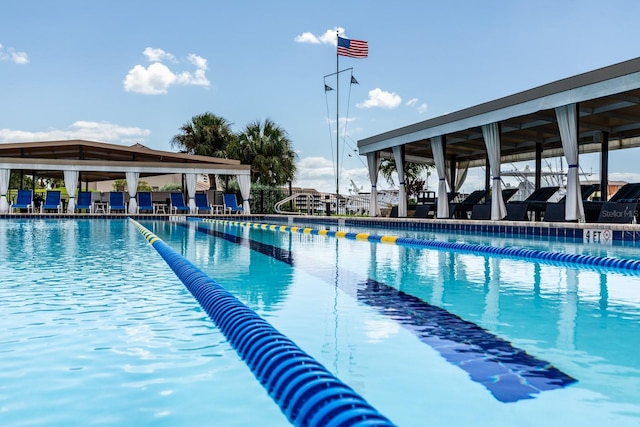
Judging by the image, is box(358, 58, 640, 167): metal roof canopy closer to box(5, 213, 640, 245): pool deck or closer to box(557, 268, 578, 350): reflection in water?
box(5, 213, 640, 245): pool deck

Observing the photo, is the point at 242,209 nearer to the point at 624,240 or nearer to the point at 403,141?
the point at 403,141

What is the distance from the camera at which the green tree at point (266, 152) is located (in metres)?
32.0

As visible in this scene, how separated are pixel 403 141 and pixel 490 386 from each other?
53.1 ft

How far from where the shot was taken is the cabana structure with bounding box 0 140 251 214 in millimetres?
21906

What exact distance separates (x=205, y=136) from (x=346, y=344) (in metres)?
31.8

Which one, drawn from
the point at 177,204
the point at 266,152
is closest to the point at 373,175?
the point at 177,204

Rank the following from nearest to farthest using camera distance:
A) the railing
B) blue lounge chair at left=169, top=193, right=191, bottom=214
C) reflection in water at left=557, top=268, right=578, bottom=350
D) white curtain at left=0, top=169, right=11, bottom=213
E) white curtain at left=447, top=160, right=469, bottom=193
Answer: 1. reflection in water at left=557, top=268, right=578, bottom=350
2. white curtain at left=0, top=169, right=11, bottom=213
3. blue lounge chair at left=169, top=193, right=191, bottom=214
4. white curtain at left=447, top=160, right=469, bottom=193
5. the railing

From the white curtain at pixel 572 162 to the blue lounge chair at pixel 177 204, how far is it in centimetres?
1586

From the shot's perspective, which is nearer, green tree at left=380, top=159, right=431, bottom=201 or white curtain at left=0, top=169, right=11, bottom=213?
white curtain at left=0, top=169, right=11, bottom=213

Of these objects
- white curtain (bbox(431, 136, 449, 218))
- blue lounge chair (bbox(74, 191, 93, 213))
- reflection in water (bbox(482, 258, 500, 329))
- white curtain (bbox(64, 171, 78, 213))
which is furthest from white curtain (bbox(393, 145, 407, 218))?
white curtain (bbox(64, 171, 78, 213))

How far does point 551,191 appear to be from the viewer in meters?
15.1

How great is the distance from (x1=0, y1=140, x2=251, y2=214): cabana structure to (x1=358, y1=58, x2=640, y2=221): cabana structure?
22.8ft

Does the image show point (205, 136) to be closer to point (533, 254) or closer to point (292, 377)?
point (533, 254)

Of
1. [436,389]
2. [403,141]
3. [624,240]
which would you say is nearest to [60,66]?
[403,141]
